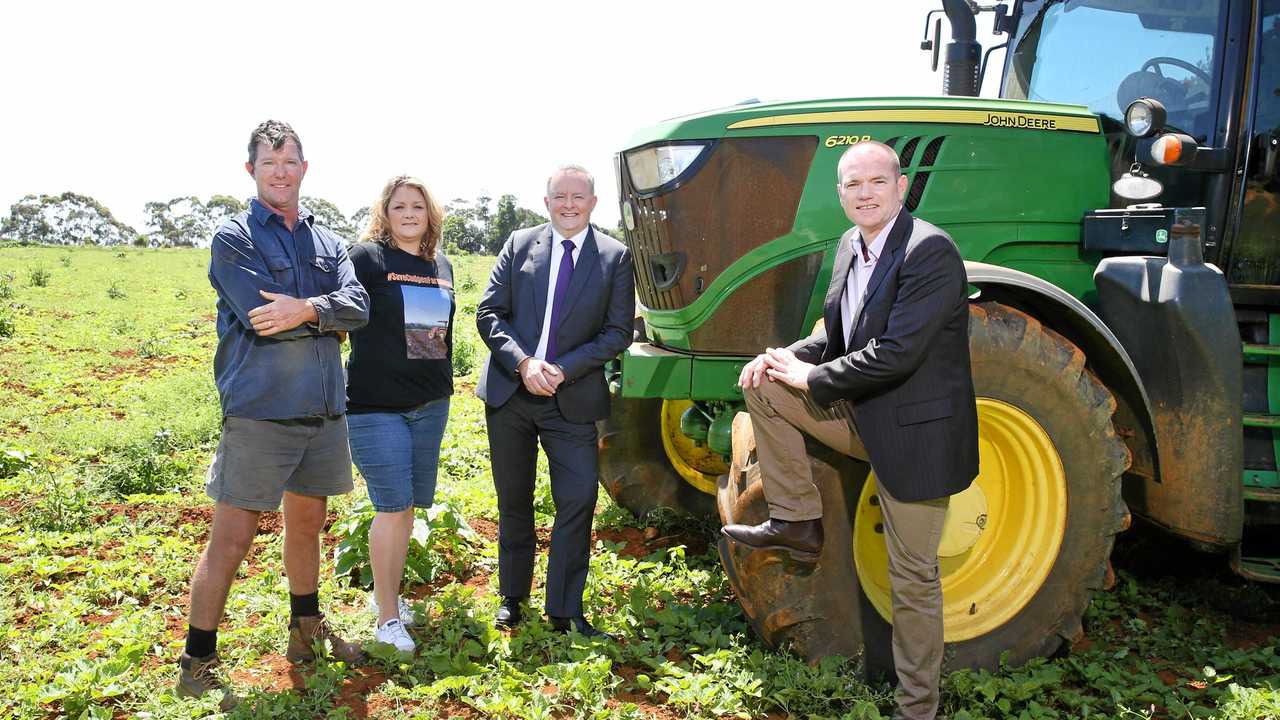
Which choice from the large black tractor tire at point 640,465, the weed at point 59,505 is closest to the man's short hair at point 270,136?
the large black tractor tire at point 640,465

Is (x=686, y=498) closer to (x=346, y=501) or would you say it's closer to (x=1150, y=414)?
(x=346, y=501)

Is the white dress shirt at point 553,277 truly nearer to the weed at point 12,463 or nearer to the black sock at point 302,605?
the black sock at point 302,605

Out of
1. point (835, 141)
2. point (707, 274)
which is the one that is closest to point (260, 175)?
point (707, 274)

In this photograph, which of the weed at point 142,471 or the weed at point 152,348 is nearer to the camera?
the weed at point 142,471

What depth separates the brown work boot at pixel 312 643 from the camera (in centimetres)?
365

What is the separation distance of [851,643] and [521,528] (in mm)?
1441

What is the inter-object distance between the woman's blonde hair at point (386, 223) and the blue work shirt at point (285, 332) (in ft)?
1.06

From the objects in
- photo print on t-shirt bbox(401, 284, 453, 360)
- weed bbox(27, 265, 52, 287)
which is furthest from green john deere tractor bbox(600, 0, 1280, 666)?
weed bbox(27, 265, 52, 287)

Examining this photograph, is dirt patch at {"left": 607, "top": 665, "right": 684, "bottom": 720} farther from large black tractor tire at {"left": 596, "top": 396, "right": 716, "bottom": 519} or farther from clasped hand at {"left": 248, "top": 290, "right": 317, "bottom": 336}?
clasped hand at {"left": 248, "top": 290, "right": 317, "bottom": 336}

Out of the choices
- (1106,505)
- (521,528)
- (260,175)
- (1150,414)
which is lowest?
(521,528)

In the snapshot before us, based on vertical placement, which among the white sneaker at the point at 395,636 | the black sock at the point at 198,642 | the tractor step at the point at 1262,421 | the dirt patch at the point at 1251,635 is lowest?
the dirt patch at the point at 1251,635

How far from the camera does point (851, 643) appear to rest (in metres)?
3.46

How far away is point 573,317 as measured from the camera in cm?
389

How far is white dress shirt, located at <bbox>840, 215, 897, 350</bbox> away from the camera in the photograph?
3.02 metres
